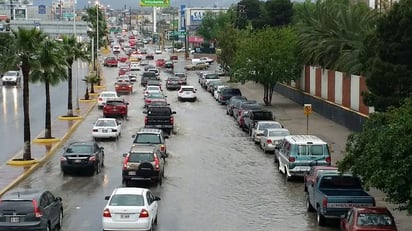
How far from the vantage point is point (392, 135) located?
65.0 ft

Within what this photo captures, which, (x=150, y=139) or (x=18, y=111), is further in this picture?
(x=18, y=111)

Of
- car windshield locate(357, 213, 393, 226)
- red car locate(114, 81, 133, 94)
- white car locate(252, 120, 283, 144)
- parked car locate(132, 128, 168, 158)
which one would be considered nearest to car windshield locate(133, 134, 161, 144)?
parked car locate(132, 128, 168, 158)

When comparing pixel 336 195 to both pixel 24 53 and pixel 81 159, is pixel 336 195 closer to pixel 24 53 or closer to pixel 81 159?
pixel 81 159

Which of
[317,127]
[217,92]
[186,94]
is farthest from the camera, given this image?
[217,92]

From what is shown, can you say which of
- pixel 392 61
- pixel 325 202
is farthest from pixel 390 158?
pixel 392 61

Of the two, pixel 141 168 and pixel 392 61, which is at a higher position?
pixel 392 61

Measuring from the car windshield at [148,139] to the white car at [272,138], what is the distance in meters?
5.81

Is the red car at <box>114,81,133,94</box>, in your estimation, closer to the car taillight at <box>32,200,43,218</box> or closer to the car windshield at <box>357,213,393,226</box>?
the car taillight at <box>32,200,43,218</box>

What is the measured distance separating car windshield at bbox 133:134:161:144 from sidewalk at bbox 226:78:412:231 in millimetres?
8016

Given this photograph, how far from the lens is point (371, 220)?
65.6ft

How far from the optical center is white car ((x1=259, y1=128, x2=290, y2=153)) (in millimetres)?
40031

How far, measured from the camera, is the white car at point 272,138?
4003 cm

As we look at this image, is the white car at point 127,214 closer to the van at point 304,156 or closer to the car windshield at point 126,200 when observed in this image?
the car windshield at point 126,200

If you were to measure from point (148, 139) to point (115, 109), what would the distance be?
18.7 metres
